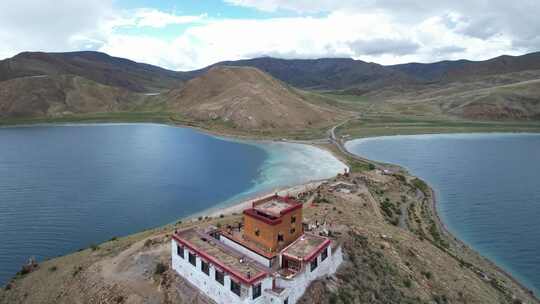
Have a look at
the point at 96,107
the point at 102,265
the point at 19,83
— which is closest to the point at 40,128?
the point at 96,107

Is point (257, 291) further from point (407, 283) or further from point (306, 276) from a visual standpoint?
point (407, 283)

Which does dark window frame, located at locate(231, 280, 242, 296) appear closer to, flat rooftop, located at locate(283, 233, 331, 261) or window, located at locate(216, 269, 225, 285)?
window, located at locate(216, 269, 225, 285)

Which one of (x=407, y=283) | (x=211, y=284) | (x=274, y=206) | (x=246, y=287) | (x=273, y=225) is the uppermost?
(x=274, y=206)

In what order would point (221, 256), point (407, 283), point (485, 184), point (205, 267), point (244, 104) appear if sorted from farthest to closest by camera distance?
1. point (244, 104)
2. point (485, 184)
3. point (407, 283)
4. point (221, 256)
5. point (205, 267)

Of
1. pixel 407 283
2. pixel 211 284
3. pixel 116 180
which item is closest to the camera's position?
pixel 211 284

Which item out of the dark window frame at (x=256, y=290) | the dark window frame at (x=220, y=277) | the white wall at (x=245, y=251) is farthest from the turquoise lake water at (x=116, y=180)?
the dark window frame at (x=256, y=290)

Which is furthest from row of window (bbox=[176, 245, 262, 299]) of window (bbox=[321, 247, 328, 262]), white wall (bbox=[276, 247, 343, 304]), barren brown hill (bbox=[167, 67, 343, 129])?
barren brown hill (bbox=[167, 67, 343, 129])

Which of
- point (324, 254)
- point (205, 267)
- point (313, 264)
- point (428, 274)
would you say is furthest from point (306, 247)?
point (428, 274)
